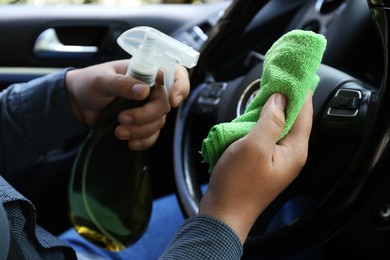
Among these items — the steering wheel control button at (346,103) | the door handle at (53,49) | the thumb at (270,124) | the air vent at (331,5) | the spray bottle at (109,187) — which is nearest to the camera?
the thumb at (270,124)

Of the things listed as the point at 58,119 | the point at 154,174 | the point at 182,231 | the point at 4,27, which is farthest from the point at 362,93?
the point at 4,27

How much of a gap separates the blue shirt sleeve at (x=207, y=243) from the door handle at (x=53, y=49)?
649 mm

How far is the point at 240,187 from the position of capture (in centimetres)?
52

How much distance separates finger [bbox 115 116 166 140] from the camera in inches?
28.3

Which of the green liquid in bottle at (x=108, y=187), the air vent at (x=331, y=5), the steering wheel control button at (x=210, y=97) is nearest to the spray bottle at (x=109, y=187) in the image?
the green liquid in bottle at (x=108, y=187)

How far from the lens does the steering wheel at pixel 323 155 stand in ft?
1.91

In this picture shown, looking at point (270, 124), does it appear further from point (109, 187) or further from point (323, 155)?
point (109, 187)

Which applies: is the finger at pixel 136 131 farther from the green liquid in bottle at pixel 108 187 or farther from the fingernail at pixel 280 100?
the fingernail at pixel 280 100

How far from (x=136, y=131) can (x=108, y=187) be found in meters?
0.08

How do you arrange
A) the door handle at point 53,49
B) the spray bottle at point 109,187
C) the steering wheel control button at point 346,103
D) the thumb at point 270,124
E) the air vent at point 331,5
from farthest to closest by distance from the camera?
the door handle at point 53,49 → the air vent at point 331,5 → the spray bottle at point 109,187 → the steering wheel control button at point 346,103 → the thumb at point 270,124

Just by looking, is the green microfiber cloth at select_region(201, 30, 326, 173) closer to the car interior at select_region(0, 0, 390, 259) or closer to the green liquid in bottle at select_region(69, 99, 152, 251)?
the car interior at select_region(0, 0, 390, 259)

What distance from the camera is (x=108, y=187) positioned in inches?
29.1

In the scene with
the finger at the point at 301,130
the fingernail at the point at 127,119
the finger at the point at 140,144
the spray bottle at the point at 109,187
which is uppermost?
the finger at the point at 301,130

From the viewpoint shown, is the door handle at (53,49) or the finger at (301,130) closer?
the finger at (301,130)
